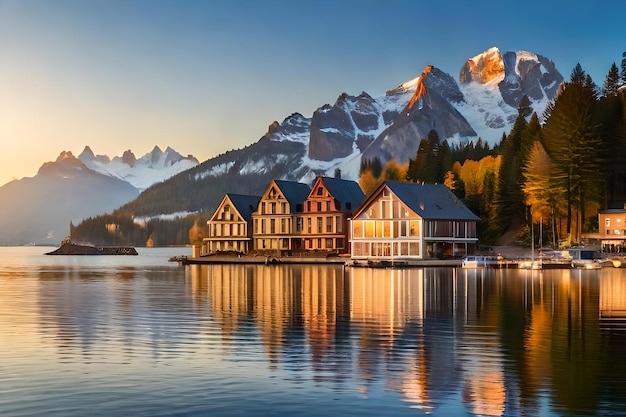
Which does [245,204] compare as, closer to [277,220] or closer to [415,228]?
[277,220]

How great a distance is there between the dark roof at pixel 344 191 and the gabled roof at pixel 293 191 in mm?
6676

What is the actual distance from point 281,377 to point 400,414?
5.07 meters

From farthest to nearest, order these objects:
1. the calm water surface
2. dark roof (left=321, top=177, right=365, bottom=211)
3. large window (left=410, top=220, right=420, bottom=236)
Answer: dark roof (left=321, top=177, right=365, bottom=211)
large window (left=410, top=220, right=420, bottom=236)
the calm water surface

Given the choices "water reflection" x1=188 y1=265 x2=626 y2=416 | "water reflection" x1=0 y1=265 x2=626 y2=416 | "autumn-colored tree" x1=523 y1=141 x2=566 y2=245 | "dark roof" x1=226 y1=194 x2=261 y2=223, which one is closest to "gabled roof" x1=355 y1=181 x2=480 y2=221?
"autumn-colored tree" x1=523 y1=141 x2=566 y2=245

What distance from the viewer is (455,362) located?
84.2 feet

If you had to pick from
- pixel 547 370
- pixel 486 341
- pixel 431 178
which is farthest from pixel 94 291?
pixel 431 178

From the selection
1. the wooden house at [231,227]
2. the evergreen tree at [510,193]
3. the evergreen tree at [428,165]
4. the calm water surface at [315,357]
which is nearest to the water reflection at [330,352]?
the calm water surface at [315,357]

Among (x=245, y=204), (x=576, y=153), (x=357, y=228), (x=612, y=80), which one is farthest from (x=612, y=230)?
(x=612, y=80)

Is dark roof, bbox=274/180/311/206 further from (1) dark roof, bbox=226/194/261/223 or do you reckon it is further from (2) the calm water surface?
(2) the calm water surface

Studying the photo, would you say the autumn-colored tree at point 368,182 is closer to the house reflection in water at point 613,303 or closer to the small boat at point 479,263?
the small boat at point 479,263

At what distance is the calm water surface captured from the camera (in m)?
20.3

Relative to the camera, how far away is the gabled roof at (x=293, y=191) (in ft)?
444

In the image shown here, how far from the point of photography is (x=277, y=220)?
135m

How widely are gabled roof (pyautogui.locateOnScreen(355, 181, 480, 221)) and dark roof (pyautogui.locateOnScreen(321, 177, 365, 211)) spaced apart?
1340cm
